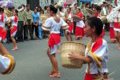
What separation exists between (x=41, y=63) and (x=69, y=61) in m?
7.45

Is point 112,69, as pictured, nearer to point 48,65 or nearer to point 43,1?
point 48,65

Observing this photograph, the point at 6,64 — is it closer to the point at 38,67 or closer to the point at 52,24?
the point at 52,24

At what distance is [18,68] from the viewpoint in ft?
40.2

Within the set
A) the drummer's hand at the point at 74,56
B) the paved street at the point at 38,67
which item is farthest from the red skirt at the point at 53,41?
the drummer's hand at the point at 74,56

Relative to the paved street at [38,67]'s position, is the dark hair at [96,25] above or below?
above

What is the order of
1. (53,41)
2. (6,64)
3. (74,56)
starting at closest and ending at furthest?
(6,64) < (74,56) < (53,41)

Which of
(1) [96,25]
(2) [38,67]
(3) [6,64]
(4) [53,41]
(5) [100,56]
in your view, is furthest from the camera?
(2) [38,67]

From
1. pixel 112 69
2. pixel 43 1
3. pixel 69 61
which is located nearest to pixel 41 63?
pixel 112 69

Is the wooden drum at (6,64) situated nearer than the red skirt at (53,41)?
Yes

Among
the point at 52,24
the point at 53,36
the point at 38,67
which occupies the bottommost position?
the point at 38,67

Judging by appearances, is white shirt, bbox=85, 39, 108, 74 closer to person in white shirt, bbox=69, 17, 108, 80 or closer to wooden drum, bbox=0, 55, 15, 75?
person in white shirt, bbox=69, 17, 108, 80

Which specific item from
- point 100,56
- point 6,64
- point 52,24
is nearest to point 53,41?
point 52,24

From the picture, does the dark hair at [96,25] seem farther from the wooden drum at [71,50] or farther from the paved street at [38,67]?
the paved street at [38,67]

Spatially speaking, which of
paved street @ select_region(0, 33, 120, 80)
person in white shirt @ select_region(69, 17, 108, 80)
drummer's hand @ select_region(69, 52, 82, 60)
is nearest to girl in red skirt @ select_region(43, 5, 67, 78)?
paved street @ select_region(0, 33, 120, 80)
